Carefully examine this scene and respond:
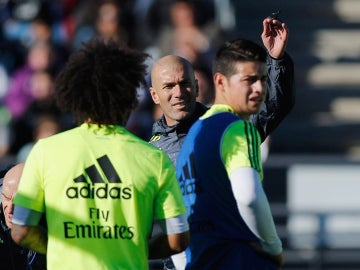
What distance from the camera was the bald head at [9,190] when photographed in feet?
20.2

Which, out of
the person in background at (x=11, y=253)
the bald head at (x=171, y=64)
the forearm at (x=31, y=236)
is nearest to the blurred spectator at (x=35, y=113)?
the bald head at (x=171, y=64)

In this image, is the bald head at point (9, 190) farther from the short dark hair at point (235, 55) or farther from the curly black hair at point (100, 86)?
the short dark hair at point (235, 55)

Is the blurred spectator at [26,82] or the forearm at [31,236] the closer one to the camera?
the forearm at [31,236]

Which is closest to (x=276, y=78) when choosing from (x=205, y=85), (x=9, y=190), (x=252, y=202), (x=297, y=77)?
(x=252, y=202)

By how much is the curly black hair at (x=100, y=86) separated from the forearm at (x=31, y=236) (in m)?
0.55

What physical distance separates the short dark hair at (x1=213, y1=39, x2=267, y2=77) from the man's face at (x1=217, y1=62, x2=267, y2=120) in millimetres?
32

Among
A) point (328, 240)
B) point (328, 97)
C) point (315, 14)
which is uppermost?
point (315, 14)

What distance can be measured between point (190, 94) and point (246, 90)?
976mm

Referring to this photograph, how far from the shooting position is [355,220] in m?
12.7

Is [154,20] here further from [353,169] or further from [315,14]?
[353,169]

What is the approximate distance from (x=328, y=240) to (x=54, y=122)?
10.1ft

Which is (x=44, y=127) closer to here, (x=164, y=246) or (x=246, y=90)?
(x=246, y=90)

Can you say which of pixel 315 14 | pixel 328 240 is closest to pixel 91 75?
pixel 328 240

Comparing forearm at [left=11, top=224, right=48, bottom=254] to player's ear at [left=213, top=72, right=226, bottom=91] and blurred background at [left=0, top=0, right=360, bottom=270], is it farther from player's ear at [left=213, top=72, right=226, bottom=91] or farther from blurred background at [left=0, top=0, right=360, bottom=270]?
blurred background at [left=0, top=0, right=360, bottom=270]
